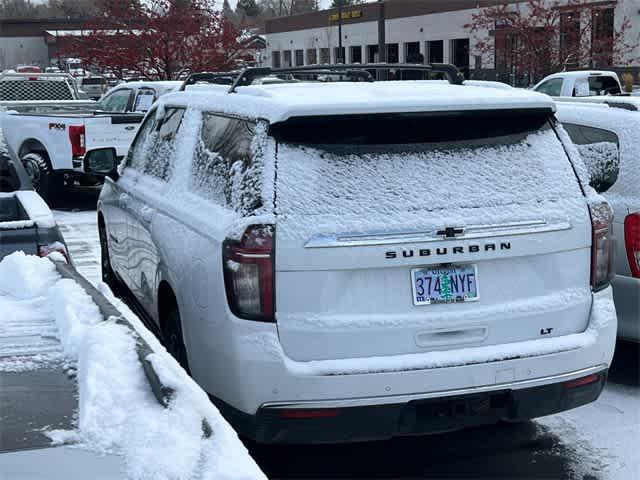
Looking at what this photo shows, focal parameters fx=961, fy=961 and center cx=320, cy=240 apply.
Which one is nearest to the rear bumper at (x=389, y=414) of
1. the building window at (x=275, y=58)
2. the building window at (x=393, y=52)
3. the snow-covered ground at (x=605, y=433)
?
the snow-covered ground at (x=605, y=433)

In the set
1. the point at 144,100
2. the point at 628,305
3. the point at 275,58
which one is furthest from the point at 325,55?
the point at 628,305

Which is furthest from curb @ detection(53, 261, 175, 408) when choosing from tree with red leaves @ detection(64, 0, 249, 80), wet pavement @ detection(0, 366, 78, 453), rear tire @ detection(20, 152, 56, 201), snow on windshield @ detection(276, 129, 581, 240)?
tree with red leaves @ detection(64, 0, 249, 80)

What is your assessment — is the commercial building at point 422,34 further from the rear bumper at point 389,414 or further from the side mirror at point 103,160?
the rear bumper at point 389,414

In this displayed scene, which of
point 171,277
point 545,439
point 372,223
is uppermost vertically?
point 372,223

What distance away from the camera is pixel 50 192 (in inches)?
551

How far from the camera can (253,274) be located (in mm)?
3910

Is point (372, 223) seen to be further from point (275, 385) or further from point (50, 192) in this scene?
point (50, 192)

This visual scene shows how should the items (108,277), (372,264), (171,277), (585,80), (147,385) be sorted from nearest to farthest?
(147,385), (372,264), (171,277), (108,277), (585,80)

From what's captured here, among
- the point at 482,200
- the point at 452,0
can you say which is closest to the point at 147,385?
the point at 482,200

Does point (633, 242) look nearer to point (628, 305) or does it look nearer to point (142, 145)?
point (628, 305)

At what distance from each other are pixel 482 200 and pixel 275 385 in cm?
117

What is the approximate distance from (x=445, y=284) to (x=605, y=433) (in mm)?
1667

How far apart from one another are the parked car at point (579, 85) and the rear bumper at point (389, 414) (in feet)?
43.8

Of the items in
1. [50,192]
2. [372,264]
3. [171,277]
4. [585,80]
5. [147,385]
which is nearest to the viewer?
[147,385]
